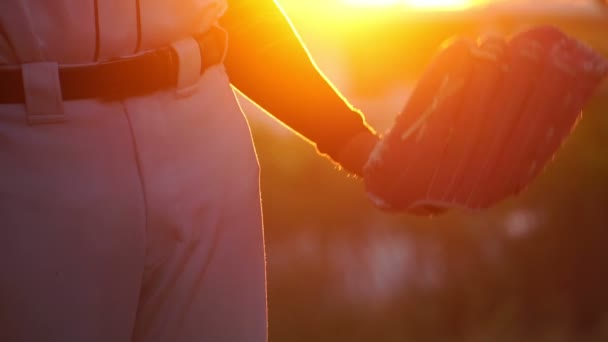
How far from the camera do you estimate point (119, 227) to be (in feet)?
5.63

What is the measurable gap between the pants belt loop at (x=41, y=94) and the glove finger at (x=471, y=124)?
53cm

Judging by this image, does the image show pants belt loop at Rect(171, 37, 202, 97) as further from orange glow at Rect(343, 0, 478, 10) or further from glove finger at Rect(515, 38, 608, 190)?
→ orange glow at Rect(343, 0, 478, 10)

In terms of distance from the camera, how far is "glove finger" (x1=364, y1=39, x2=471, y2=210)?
173 cm

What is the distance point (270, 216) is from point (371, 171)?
4124 mm

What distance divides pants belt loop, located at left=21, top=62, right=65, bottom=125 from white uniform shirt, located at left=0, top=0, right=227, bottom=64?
0.02m

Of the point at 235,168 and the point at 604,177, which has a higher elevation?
the point at 235,168

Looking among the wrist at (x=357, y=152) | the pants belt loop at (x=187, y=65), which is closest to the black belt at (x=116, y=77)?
the pants belt loop at (x=187, y=65)

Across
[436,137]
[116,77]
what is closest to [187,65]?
[116,77]

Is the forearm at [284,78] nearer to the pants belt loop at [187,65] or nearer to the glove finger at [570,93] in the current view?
the pants belt loop at [187,65]

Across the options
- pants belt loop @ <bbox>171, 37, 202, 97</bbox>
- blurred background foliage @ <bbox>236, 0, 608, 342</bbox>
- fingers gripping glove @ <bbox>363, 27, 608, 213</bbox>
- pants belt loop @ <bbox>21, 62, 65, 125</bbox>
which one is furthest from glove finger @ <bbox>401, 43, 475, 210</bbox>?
blurred background foliage @ <bbox>236, 0, 608, 342</bbox>

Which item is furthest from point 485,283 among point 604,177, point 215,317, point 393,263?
point 215,317

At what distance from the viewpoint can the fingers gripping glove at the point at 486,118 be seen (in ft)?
5.65

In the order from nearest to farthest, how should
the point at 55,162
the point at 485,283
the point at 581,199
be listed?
the point at 55,162, the point at 485,283, the point at 581,199

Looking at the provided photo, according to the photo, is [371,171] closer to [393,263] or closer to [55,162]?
[55,162]
